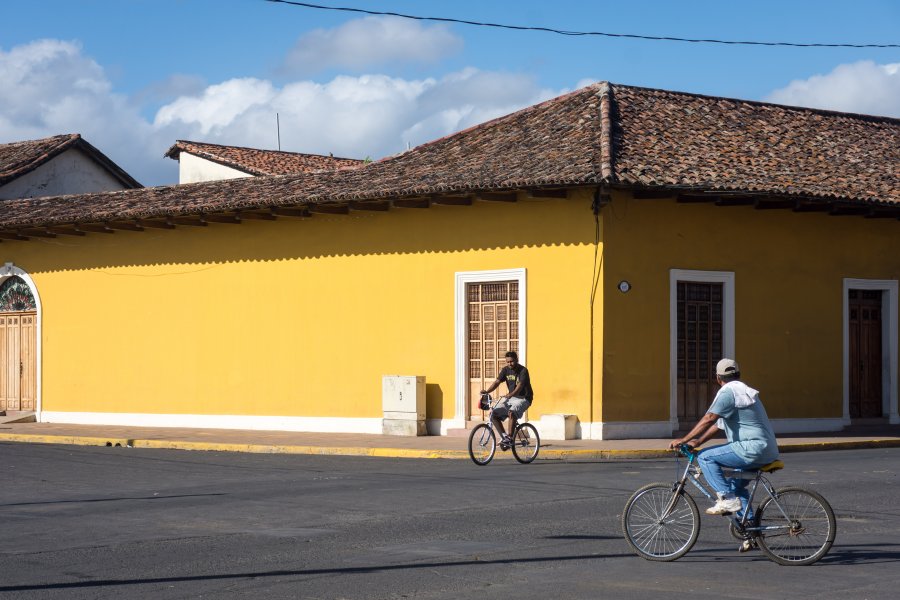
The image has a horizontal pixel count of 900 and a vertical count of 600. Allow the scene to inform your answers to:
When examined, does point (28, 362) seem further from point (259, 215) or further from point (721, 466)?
point (721, 466)

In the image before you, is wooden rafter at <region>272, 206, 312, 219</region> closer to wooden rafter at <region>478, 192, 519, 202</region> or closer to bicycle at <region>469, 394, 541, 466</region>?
wooden rafter at <region>478, 192, 519, 202</region>

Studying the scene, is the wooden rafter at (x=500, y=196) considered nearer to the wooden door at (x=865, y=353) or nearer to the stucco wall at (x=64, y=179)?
the wooden door at (x=865, y=353)

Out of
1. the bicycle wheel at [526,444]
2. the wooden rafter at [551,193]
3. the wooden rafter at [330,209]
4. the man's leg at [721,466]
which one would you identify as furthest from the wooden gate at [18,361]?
the man's leg at [721,466]

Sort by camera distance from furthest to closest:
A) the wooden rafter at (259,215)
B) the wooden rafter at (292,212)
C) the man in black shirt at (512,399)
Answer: the wooden rafter at (259,215), the wooden rafter at (292,212), the man in black shirt at (512,399)

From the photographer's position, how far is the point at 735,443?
9.09 meters

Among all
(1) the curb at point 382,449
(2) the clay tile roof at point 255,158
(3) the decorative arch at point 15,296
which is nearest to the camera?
(1) the curb at point 382,449

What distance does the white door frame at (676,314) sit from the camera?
21.8 m

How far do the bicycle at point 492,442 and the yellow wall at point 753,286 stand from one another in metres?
3.19

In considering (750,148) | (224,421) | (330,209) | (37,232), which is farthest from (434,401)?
(37,232)

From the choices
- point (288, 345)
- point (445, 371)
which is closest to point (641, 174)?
point (445, 371)

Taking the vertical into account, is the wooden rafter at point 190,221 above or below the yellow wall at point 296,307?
above

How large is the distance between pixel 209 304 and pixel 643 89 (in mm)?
10144

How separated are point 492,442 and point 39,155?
2253 cm

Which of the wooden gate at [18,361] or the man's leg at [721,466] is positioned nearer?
the man's leg at [721,466]
